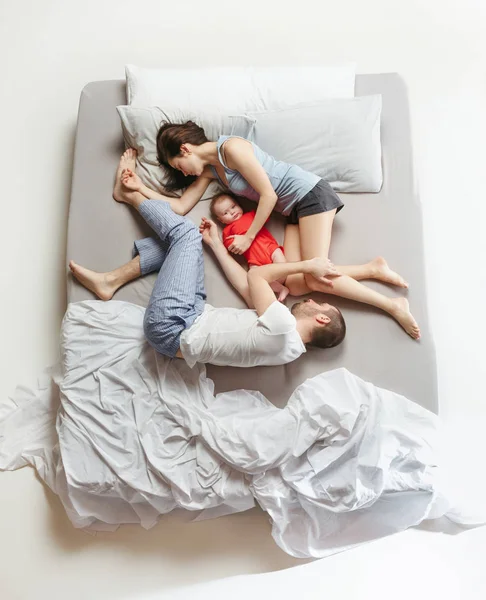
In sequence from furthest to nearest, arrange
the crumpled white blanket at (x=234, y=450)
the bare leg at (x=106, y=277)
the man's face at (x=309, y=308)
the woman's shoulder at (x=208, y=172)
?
the woman's shoulder at (x=208, y=172) < the bare leg at (x=106, y=277) < the man's face at (x=309, y=308) < the crumpled white blanket at (x=234, y=450)

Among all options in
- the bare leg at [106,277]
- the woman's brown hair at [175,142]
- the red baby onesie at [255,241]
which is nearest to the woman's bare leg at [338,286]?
the red baby onesie at [255,241]

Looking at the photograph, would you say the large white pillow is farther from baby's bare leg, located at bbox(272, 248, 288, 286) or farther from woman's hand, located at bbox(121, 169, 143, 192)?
baby's bare leg, located at bbox(272, 248, 288, 286)

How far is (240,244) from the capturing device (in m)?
1.84

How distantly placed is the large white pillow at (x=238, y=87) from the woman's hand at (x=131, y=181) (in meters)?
0.26

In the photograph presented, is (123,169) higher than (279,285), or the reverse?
(123,169)

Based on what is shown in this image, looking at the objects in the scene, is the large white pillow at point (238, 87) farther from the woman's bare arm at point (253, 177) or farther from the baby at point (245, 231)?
the baby at point (245, 231)

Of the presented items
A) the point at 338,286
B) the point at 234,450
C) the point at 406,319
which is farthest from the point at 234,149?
the point at 234,450

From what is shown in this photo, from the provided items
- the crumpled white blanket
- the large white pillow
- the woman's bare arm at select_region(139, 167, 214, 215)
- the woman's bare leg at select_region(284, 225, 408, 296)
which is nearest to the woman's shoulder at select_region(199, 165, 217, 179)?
the woman's bare arm at select_region(139, 167, 214, 215)

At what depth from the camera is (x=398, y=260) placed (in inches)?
73.6

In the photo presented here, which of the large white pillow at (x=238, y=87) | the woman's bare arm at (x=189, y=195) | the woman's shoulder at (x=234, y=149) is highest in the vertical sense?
the large white pillow at (x=238, y=87)

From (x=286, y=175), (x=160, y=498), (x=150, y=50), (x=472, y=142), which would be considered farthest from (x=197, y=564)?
(x=150, y=50)

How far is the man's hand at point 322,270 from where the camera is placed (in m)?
1.76

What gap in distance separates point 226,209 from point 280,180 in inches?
8.0

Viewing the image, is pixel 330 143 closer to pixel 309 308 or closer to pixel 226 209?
pixel 226 209
